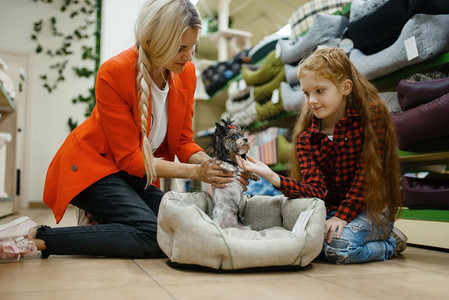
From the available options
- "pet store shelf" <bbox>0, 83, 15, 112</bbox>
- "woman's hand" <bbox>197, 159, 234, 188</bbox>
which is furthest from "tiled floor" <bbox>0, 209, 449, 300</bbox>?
"pet store shelf" <bbox>0, 83, 15, 112</bbox>

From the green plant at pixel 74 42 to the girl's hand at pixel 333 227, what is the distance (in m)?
4.67

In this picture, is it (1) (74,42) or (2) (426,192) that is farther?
(1) (74,42)

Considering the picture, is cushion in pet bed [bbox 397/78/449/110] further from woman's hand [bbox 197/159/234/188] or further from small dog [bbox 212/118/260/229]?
woman's hand [bbox 197/159/234/188]

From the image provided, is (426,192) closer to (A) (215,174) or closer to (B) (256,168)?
(B) (256,168)

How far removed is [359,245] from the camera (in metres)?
1.61

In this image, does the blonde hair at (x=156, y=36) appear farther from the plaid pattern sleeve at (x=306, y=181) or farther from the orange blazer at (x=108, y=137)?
the plaid pattern sleeve at (x=306, y=181)

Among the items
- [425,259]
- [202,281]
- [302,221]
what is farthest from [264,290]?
[425,259]

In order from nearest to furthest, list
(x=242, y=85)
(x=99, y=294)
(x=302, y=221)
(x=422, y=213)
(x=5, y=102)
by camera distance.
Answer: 1. (x=99, y=294)
2. (x=302, y=221)
3. (x=422, y=213)
4. (x=5, y=102)
5. (x=242, y=85)

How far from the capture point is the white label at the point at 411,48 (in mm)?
2025

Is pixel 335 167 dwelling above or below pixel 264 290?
above

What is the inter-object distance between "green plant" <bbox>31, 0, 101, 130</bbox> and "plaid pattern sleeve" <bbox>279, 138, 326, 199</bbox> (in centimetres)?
449

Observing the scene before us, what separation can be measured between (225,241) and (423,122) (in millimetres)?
1256

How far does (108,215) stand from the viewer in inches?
67.6

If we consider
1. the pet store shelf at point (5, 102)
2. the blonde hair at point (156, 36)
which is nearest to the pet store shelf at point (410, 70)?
the blonde hair at point (156, 36)
